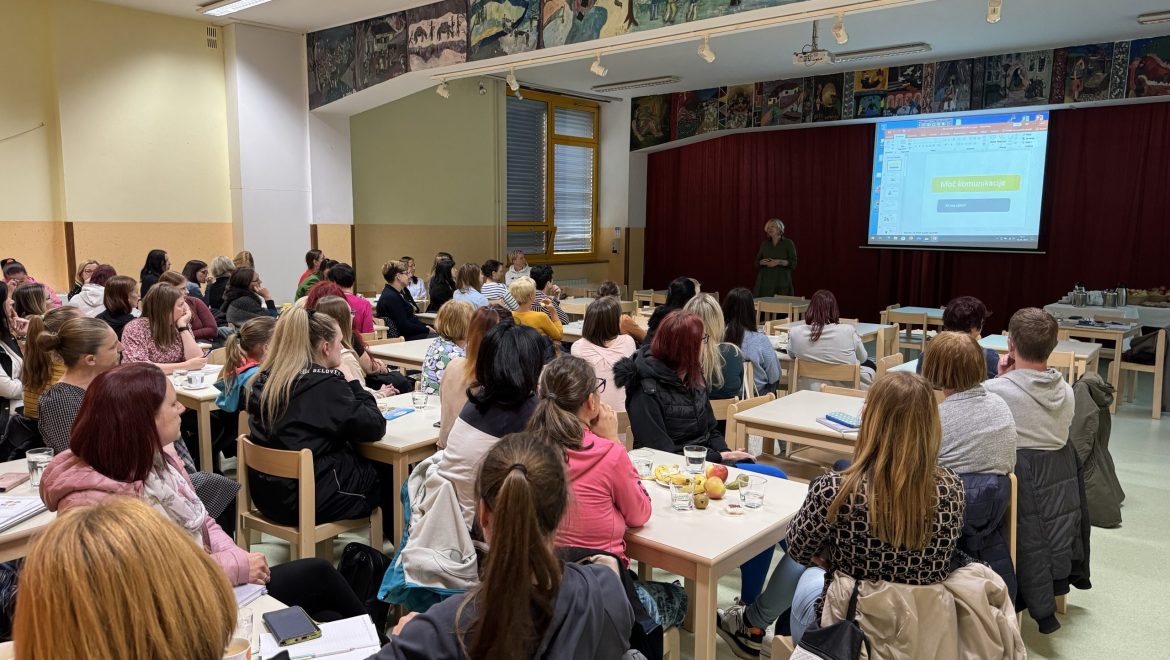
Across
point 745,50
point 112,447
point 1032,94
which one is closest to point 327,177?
point 745,50

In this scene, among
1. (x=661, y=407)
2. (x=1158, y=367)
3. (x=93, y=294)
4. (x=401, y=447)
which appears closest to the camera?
(x=401, y=447)

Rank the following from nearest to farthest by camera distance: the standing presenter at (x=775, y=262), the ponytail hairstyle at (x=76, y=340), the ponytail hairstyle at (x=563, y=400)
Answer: the ponytail hairstyle at (x=563, y=400)
the ponytail hairstyle at (x=76, y=340)
the standing presenter at (x=775, y=262)

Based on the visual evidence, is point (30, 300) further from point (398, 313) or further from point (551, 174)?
point (551, 174)

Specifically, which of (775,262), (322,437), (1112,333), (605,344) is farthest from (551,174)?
(322,437)

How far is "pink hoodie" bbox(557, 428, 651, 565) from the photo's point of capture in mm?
2291

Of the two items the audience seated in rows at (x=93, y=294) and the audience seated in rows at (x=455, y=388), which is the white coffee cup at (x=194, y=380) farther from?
the audience seated in rows at (x=93, y=294)

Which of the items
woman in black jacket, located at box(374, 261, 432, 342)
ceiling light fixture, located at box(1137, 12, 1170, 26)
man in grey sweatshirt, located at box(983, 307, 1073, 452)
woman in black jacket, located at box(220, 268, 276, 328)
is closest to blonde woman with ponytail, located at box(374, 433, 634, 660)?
man in grey sweatshirt, located at box(983, 307, 1073, 452)

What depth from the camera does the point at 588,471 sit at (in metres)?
2.30

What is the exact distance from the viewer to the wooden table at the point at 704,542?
233 centimetres

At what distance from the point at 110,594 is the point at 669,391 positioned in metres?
2.69

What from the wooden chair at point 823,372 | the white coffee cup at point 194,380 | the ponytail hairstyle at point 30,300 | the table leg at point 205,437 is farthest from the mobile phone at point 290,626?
the ponytail hairstyle at point 30,300

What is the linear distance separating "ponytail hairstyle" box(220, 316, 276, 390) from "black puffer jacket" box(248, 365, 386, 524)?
2.24 feet

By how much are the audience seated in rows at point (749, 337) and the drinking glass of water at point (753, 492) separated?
86.2 inches

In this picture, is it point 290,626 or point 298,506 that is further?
point 298,506
